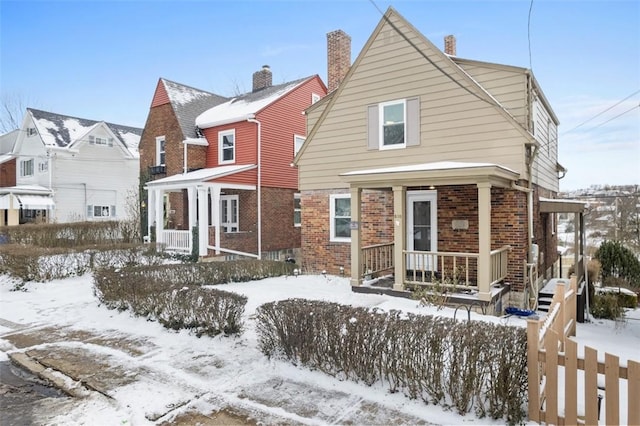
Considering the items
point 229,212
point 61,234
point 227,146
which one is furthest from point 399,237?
point 61,234

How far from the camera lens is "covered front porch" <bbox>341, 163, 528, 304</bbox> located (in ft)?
27.5

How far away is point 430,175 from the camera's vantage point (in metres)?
8.76

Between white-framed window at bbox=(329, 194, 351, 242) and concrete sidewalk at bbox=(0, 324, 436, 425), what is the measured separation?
24.7ft

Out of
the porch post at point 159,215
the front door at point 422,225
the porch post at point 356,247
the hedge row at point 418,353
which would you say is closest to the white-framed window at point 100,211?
the porch post at point 159,215

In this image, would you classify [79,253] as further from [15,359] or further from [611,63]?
[611,63]

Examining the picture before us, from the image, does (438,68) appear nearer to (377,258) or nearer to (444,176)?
(444,176)

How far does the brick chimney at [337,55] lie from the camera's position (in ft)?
50.3

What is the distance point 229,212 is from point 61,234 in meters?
7.09

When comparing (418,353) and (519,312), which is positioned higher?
(418,353)

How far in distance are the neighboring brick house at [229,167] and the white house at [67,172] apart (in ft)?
24.5

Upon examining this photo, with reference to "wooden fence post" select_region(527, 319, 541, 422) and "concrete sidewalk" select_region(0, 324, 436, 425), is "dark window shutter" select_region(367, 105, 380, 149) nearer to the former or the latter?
"concrete sidewalk" select_region(0, 324, 436, 425)

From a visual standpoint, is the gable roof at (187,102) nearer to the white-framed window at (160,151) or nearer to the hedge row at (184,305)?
the white-framed window at (160,151)

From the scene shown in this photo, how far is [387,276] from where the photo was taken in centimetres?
1117

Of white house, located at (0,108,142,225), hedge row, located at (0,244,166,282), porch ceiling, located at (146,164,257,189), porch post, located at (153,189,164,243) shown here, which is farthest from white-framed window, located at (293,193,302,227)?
white house, located at (0,108,142,225)
